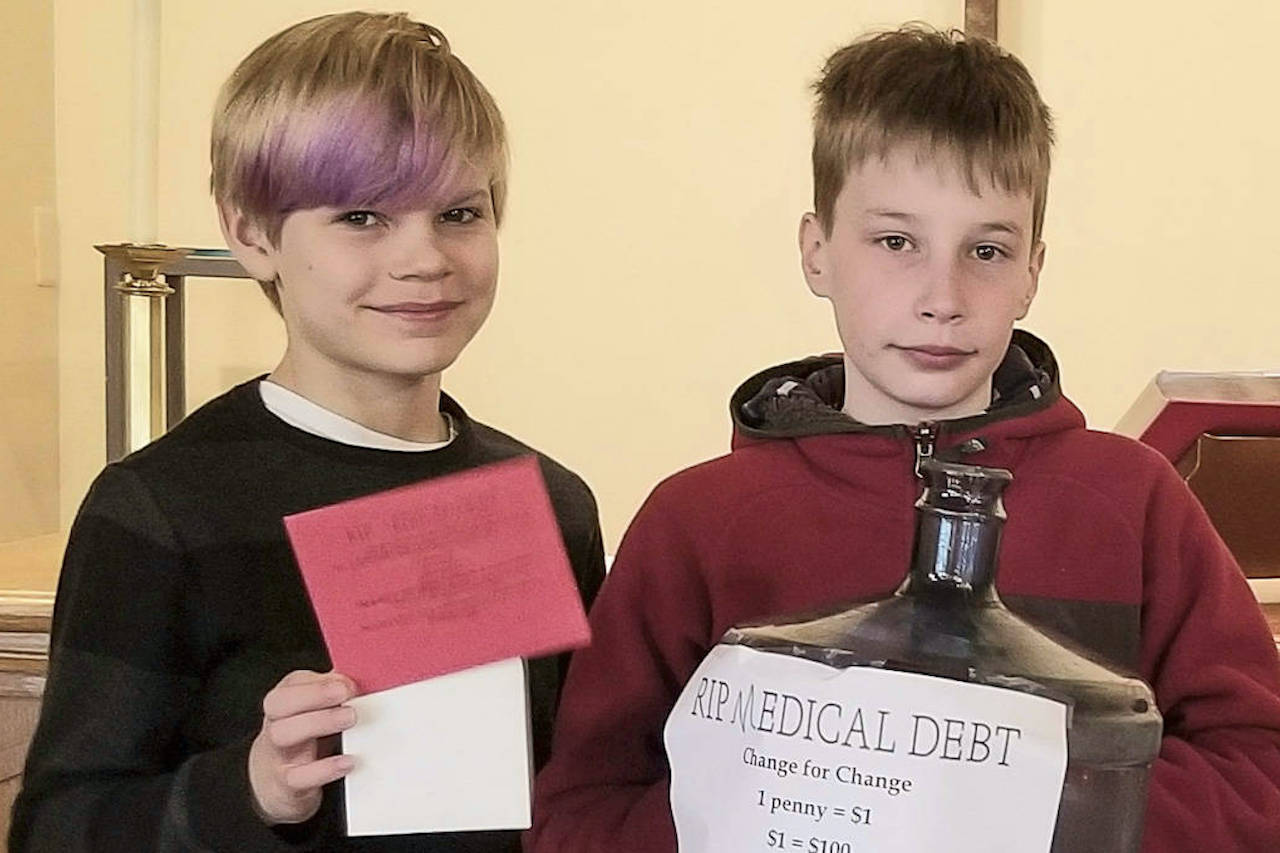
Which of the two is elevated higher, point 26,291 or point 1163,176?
point 1163,176

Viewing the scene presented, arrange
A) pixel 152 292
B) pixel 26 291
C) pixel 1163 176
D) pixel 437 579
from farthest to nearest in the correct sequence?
1. pixel 26 291
2. pixel 1163 176
3. pixel 152 292
4. pixel 437 579

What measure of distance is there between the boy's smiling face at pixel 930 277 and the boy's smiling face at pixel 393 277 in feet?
0.75

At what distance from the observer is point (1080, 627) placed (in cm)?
75

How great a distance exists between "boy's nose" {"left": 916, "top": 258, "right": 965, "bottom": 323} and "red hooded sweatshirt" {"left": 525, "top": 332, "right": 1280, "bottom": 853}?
54mm

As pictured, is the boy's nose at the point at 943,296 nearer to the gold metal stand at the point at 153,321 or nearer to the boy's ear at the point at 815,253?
the boy's ear at the point at 815,253

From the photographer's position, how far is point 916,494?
78 cm

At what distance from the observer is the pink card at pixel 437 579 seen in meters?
0.68

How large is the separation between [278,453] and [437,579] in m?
0.29

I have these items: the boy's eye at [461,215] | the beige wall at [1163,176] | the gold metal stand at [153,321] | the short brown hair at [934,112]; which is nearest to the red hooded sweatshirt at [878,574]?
the short brown hair at [934,112]

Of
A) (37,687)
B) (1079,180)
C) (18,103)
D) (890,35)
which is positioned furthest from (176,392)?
(1079,180)

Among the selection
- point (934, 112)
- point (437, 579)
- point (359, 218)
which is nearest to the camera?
point (437, 579)

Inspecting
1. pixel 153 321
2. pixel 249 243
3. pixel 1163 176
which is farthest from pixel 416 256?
pixel 1163 176

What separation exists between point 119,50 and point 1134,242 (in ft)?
4.07

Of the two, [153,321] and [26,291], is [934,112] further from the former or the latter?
[26,291]
